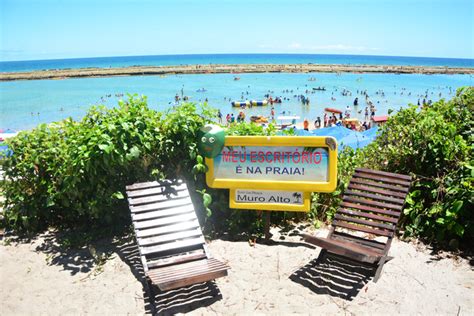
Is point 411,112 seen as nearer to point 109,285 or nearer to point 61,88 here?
point 109,285

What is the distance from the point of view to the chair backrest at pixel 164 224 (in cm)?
397

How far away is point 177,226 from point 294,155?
5.19 ft

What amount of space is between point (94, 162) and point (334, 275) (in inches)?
117

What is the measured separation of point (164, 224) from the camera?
420 cm

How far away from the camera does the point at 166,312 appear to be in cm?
347

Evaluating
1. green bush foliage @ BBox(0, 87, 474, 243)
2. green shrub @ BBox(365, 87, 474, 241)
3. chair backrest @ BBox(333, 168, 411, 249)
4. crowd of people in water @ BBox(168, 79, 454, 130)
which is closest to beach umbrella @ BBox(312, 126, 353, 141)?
green shrub @ BBox(365, 87, 474, 241)

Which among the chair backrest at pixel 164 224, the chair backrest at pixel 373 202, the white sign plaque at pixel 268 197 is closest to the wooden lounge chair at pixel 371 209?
the chair backrest at pixel 373 202

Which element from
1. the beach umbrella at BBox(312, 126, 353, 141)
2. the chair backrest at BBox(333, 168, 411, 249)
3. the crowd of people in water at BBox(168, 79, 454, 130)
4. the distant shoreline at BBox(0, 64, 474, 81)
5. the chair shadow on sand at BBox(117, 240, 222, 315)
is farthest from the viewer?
the distant shoreline at BBox(0, 64, 474, 81)

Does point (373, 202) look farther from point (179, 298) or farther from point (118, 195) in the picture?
point (118, 195)

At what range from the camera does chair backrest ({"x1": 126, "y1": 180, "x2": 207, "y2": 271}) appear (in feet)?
13.0

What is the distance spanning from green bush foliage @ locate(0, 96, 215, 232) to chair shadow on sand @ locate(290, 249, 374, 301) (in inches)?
74.8

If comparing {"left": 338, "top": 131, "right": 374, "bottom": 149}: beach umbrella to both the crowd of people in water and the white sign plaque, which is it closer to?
the white sign plaque

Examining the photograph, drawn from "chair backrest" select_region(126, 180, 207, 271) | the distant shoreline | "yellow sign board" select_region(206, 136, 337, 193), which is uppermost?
the distant shoreline

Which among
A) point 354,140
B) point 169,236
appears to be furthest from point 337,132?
point 169,236
